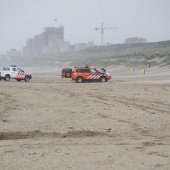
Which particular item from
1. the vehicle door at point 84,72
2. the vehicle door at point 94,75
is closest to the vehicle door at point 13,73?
the vehicle door at point 84,72

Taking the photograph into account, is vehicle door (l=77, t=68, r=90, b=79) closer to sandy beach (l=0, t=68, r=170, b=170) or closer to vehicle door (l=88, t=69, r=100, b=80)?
vehicle door (l=88, t=69, r=100, b=80)

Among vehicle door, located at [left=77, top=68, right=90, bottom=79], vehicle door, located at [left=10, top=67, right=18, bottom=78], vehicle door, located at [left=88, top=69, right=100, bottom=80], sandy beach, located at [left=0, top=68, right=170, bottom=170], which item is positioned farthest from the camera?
vehicle door, located at [left=10, top=67, right=18, bottom=78]

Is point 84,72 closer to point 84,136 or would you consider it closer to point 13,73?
point 13,73

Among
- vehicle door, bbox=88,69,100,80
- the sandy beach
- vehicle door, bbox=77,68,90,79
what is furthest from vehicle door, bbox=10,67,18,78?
the sandy beach

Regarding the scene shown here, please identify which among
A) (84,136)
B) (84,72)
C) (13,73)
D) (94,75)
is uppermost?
(84,72)

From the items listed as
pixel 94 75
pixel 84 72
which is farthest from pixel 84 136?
pixel 84 72

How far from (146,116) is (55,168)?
6.97 m

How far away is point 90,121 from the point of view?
12703 mm

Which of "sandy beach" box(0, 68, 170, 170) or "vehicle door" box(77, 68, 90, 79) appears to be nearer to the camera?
"sandy beach" box(0, 68, 170, 170)

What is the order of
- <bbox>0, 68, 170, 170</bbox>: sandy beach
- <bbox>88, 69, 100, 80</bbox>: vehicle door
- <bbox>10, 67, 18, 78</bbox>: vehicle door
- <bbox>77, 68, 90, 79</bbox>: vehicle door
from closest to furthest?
<bbox>0, 68, 170, 170</bbox>: sandy beach
<bbox>88, 69, 100, 80</bbox>: vehicle door
<bbox>77, 68, 90, 79</bbox>: vehicle door
<bbox>10, 67, 18, 78</bbox>: vehicle door

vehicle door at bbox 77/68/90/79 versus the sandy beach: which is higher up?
vehicle door at bbox 77/68/90/79

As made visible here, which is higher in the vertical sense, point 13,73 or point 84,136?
point 13,73

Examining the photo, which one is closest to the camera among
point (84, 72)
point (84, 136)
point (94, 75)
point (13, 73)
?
point (84, 136)

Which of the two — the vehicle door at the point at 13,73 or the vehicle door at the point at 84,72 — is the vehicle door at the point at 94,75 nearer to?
the vehicle door at the point at 84,72
